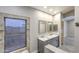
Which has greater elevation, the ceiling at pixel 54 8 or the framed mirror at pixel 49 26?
the ceiling at pixel 54 8

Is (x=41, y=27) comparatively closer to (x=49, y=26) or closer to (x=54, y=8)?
(x=49, y=26)

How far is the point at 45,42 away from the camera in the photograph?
1305 mm

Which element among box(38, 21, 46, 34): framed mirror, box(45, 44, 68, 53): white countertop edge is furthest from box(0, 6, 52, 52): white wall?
box(45, 44, 68, 53): white countertop edge

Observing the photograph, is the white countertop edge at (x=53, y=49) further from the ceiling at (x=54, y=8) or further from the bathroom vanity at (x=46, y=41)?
the ceiling at (x=54, y=8)

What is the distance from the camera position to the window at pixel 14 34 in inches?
45.5

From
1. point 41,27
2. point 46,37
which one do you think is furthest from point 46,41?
point 41,27

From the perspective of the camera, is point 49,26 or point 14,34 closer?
point 14,34

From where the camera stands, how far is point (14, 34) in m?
1.23

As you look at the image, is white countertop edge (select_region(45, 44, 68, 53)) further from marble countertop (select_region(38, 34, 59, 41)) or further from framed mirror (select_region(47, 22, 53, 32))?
framed mirror (select_region(47, 22, 53, 32))

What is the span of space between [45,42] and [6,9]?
0.71m

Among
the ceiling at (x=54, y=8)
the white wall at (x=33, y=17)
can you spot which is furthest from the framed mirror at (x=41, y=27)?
the ceiling at (x=54, y=8)
